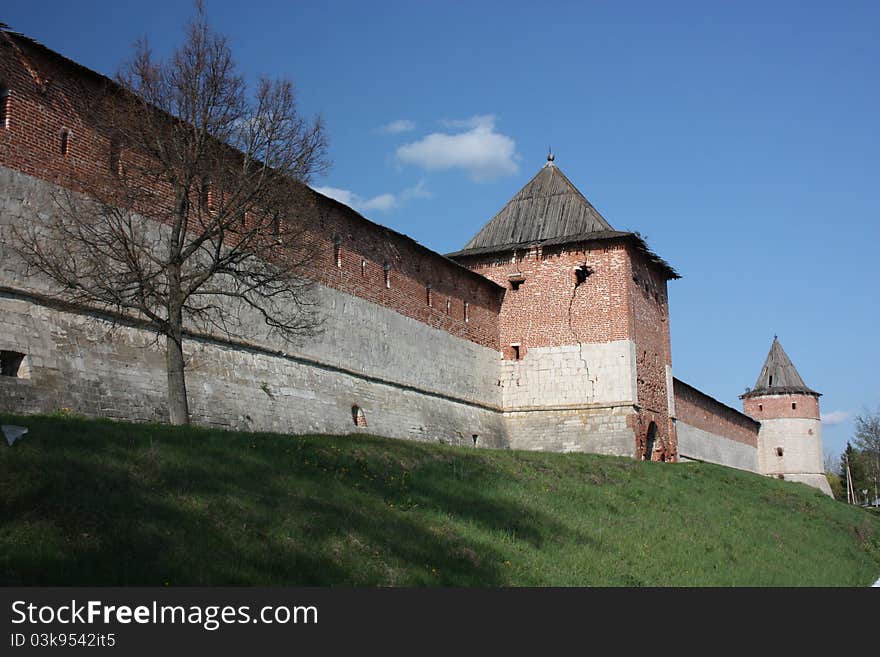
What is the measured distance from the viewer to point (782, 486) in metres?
26.6

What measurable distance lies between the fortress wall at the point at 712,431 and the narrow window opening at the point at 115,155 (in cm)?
2457

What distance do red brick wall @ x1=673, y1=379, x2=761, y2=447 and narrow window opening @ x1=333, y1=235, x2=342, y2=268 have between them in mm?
18962

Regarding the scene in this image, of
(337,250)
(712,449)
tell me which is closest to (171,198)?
(337,250)

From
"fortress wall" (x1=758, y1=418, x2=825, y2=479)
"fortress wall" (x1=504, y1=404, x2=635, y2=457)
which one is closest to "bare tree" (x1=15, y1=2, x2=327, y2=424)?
"fortress wall" (x1=504, y1=404, x2=635, y2=457)

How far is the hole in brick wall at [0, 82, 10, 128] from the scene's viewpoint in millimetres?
14078

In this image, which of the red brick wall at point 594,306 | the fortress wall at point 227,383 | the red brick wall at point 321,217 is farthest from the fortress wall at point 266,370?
the red brick wall at point 594,306

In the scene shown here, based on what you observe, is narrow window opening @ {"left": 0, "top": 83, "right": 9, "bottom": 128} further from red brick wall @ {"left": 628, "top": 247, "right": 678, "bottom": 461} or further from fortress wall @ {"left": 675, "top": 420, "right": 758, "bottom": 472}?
fortress wall @ {"left": 675, "top": 420, "right": 758, "bottom": 472}

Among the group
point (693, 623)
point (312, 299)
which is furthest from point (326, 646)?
point (312, 299)

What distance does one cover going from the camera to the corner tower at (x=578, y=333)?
28.0m

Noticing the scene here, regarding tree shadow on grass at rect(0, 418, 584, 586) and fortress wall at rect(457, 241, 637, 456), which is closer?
tree shadow on grass at rect(0, 418, 584, 586)

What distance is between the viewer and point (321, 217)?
2139 centimetres

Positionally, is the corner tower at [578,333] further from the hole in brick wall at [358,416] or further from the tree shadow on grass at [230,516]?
the tree shadow on grass at [230,516]

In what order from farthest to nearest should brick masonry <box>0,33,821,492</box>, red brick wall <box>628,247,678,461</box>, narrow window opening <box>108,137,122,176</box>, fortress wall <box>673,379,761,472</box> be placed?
1. fortress wall <box>673,379,761,472</box>
2. red brick wall <box>628,247,678,461</box>
3. narrow window opening <box>108,137,122,176</box>
4. brick masonry <box>0,33,821,492</box>

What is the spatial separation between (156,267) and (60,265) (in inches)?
103
